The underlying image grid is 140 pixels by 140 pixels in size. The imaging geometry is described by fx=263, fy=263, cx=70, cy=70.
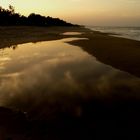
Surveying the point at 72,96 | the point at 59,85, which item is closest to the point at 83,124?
the point at 72,96

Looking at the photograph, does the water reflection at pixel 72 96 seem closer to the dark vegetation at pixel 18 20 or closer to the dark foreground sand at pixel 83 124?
the dark foreground sand at pixel 83 124

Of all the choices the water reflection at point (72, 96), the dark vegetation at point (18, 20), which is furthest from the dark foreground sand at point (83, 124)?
the dark vegetation at point (18, 20)

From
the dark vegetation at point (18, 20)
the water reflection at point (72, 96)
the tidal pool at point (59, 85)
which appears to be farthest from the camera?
the dark vegetation at point (18, 20)

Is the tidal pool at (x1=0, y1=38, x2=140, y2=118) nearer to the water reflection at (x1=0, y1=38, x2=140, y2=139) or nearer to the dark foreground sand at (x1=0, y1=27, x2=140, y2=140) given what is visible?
the water reflection at (x1=0, y1=38, x2=140, y2=139)

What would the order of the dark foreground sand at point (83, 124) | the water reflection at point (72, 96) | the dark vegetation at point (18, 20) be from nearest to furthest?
1. the dark foreground sand at point (83, 124)
2. the water reflection at point (72, 96)
3. the dark vegetation at point (18, 20)

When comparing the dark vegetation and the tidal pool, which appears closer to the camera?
the tidal pool

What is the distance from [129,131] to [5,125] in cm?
322

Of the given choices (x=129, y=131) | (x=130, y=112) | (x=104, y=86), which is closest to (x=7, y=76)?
(x=104, y=86)

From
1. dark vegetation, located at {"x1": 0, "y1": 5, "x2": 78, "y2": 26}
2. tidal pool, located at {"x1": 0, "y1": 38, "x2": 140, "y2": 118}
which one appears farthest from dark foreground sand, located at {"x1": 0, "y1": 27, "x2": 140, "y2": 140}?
dark vegetation, located at {"x1": 0, "y1": 5, "x2": 78, "y2": 26}

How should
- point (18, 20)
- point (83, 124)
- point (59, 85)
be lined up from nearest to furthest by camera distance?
point (83, 124)
point (59, 85)
point (18, 20)

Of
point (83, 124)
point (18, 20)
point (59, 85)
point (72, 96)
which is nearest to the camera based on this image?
point (83, 124)

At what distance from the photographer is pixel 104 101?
8773 mm

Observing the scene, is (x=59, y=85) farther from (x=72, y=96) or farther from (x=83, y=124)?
(x=83, y=124)

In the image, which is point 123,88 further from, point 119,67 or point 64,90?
point 119,67
